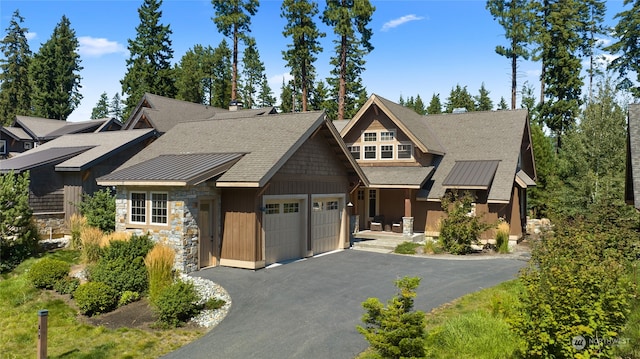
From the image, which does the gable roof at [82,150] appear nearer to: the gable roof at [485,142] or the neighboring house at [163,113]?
the neighboring house at [163,113]

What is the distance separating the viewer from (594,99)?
2606 centimetres

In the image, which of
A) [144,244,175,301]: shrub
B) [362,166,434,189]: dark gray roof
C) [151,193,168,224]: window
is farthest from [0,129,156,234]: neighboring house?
[362,166,434,189]: dark gray roof

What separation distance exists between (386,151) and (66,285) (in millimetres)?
18944

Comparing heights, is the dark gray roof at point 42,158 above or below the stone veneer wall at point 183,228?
above

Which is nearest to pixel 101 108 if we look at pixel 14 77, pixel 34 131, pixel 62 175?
pixel 14 77

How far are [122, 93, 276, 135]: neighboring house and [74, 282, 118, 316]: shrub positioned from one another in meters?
18.8

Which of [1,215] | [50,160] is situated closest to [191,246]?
[1,215]

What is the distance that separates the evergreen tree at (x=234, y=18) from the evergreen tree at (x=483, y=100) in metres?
45.3

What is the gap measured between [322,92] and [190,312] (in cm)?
5325

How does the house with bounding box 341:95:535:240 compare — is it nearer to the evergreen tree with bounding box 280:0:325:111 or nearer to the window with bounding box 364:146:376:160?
the window with bounding box 364:146:376:160

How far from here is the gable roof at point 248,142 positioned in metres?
15.2

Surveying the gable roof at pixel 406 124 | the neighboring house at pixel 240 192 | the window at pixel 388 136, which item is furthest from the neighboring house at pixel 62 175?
the window at pixel 388 136

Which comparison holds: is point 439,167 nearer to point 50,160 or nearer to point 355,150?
point 355,150

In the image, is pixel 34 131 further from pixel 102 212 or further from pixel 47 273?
pixel 47 273
